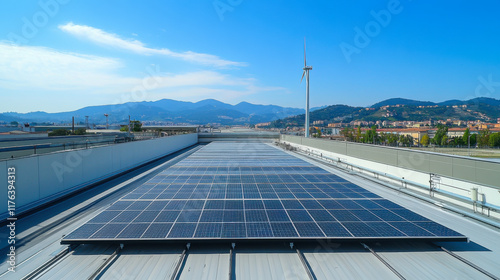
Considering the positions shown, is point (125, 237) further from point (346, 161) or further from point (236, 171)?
point (346, 161)

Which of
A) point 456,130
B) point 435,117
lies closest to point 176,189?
point 456,130

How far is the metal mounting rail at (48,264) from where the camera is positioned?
6122mm

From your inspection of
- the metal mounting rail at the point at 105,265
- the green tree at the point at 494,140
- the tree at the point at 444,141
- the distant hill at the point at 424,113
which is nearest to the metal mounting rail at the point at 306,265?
the metal mounting rail at the point at 105,265

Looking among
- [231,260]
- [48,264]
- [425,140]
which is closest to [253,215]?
[231,260]

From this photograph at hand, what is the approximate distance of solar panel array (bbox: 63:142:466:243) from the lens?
7.45 meters

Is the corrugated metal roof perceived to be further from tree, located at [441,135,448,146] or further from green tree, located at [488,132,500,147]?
green tree, located at [488,132,500,147]

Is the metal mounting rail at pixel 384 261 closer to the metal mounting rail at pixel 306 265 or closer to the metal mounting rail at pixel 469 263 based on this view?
the metal mounting rail at pixel 306 265

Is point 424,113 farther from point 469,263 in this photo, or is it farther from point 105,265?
point 105,265

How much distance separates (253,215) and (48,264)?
6.18 metres

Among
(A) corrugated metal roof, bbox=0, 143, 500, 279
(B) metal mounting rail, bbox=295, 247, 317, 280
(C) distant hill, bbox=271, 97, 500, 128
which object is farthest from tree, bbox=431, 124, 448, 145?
(B) metal mounting rail, bbox=295, 247, 317, 280

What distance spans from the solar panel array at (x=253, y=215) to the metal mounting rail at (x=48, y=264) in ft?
1.37

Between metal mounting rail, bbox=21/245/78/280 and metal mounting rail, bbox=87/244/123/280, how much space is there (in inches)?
58.2

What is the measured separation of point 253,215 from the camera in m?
9.08

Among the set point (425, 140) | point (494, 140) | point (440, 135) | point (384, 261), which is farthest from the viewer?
point (425, 140)
